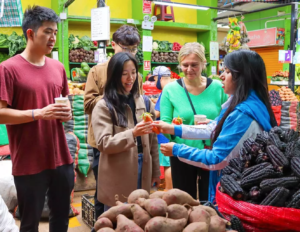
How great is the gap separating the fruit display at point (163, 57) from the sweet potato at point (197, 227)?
30.7 ft

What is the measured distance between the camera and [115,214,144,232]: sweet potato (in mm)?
1312

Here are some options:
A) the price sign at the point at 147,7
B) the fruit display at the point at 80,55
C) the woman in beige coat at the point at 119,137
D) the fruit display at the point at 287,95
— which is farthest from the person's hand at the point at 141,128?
the price sign at the point at 147,7

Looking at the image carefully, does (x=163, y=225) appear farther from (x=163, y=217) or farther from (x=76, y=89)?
(x=76, y=89)

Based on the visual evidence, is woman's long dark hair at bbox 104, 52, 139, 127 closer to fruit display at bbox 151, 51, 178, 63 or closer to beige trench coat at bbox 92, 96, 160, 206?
beige trench coat at bbox 92, 96, 160, 206

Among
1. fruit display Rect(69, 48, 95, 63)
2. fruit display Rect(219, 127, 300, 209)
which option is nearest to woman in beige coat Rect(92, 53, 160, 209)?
fruit display Rect(219, 127, 300, 209)

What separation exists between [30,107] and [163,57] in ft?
28.2

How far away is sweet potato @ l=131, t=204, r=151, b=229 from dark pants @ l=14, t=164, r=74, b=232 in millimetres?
1113

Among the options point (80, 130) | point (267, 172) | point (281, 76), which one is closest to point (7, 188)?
point (80, 130)

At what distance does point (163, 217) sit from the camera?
133cm

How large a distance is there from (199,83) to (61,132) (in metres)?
1.19

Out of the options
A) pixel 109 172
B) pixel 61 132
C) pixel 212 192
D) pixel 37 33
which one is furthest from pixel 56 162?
pixel 212 192

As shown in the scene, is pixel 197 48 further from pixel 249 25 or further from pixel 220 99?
pixel 249 25

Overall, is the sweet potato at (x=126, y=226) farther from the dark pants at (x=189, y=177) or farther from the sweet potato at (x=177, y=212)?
the dark pants at (x=189, y=177)

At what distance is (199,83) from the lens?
9.32 feet
